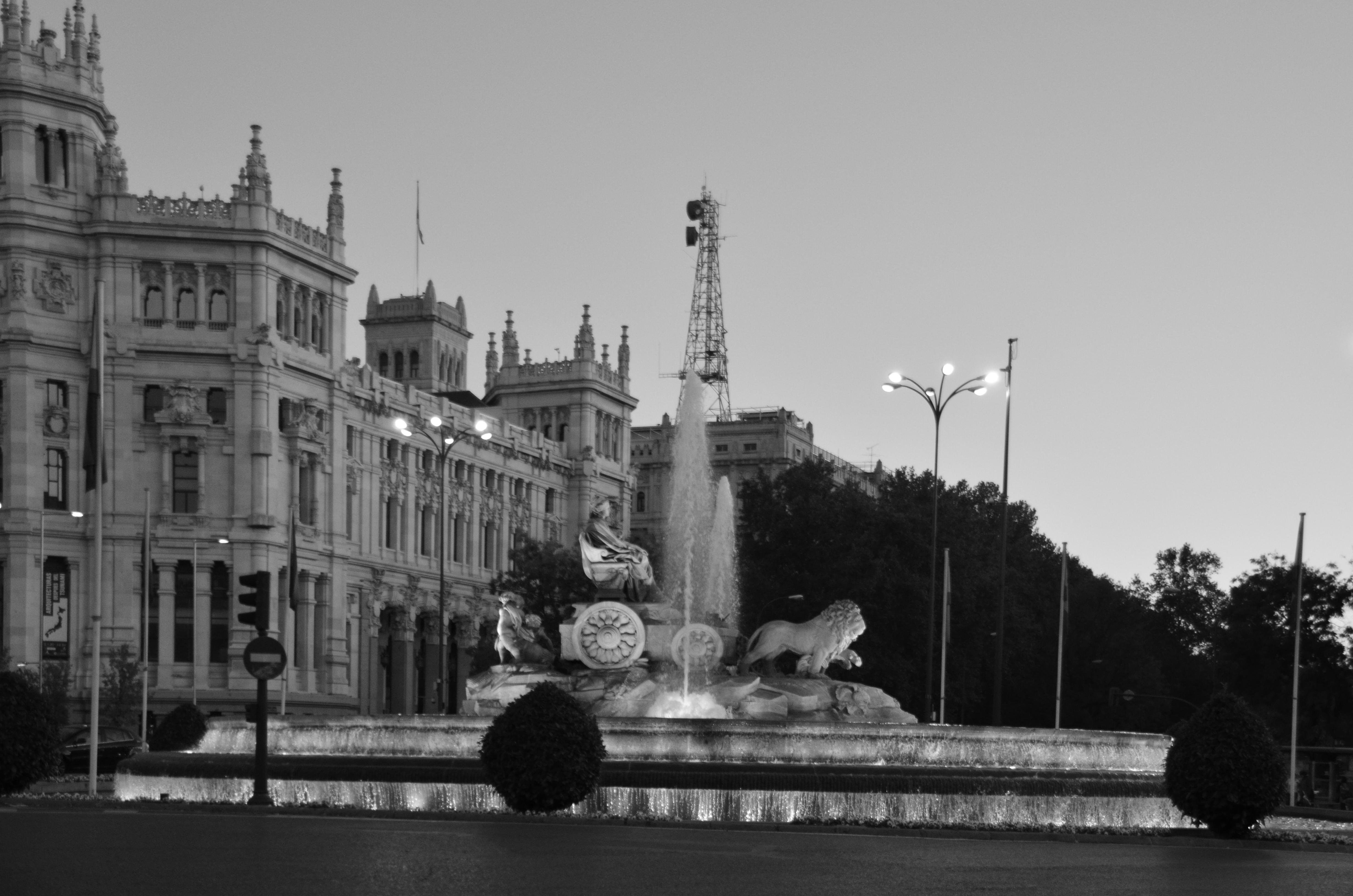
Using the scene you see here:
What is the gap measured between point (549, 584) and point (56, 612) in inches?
785

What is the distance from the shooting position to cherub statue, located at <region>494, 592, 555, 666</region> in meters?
42.3

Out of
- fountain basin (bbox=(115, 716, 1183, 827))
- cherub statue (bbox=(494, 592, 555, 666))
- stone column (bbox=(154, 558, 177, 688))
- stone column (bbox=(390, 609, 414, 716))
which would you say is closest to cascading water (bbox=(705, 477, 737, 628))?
cherub statue (bbox=(494, 592, 555, 666))

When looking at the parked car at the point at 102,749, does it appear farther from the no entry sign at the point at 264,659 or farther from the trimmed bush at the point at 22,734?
the no entry sign at the point at 264,659

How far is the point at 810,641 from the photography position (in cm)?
4125

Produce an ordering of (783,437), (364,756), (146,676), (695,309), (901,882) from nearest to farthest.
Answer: (901,882), (364,756), (146,676), (695,309), (783,437)

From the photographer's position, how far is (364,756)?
35531 millimetres

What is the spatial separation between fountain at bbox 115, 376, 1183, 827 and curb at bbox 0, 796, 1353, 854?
1456 millimetres

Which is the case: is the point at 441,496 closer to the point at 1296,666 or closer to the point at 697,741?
the point at 1296,666

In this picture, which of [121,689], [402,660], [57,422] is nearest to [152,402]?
[57,422]

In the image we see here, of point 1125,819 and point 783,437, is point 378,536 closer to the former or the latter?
point 783,437

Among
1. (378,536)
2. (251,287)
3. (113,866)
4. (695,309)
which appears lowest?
(113,866)

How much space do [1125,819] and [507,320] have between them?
4354 inches

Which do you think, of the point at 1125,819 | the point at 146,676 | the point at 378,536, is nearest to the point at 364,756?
the point at 1125,819

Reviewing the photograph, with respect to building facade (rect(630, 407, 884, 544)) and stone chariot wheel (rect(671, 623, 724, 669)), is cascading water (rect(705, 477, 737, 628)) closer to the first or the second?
stone chariot wheel (rect(671, 623, 724, 669))
